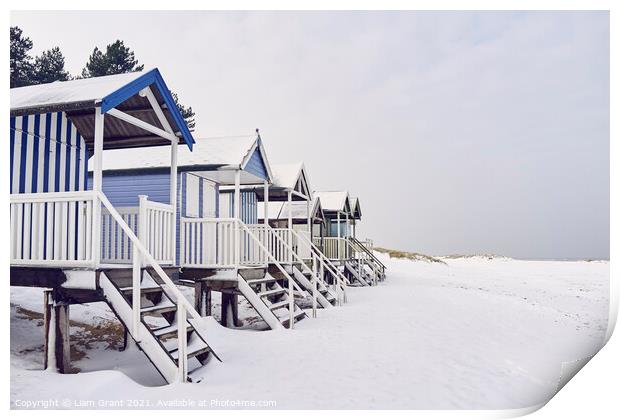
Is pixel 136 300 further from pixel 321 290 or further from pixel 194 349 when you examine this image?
pixel 321 290

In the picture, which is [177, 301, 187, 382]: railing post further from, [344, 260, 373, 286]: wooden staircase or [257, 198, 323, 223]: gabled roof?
[344, 260, 373, 286]: wooden staircase

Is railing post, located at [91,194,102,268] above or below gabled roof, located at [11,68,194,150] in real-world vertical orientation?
below

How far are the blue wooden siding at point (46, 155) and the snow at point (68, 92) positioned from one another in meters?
0.47

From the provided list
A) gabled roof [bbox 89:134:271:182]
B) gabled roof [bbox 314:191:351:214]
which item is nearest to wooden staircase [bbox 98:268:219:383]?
gabled roof [bbox 89:134:271:182]

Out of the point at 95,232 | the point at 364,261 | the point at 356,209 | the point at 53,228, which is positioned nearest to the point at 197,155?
the point at 53,228

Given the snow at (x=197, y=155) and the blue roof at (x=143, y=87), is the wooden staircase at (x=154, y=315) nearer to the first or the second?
the blue roof at (x=143, y=87)

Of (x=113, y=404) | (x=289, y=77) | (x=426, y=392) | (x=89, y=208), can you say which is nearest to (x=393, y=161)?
(x=289, y=77)

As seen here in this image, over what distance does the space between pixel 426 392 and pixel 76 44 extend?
6488 mm

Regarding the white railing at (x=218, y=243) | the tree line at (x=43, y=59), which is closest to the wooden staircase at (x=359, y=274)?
the white railing at (x=218, y=243)

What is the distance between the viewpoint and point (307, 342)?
8.38 meters

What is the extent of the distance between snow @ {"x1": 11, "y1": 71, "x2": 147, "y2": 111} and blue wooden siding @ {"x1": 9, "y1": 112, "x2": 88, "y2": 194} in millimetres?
474

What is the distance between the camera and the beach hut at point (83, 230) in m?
6.15

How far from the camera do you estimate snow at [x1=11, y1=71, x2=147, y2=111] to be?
21.0 feet
